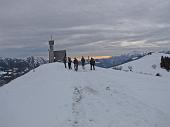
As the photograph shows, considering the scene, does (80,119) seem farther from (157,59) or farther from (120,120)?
(157,59)

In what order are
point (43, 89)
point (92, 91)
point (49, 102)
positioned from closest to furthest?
point (49, 102)
point (92, 91)
point (43, 89)

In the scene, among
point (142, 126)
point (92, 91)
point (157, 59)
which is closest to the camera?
point (142, 126)

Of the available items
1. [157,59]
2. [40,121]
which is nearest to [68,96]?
[40,121]

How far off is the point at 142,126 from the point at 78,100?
5.86 meters

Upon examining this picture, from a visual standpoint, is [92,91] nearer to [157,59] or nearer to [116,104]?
[116,104]

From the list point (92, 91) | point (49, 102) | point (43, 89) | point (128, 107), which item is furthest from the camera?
point (43, 89)

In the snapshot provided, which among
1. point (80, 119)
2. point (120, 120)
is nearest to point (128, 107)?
point (120, 120)

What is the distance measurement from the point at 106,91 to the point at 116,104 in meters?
4.28

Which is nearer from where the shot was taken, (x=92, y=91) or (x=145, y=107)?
(x=145, y=107)

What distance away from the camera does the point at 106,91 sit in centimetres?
2541

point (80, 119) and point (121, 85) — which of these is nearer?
point (80, 119)

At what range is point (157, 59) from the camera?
127312mm

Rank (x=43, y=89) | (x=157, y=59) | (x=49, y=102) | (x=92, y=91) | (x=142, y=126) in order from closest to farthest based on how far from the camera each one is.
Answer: (x=142, y=126), (x=49, y=102), (x=92, y=91), (x=43, y=89), (x=157, y=59)

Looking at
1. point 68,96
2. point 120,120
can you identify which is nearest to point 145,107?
point 120,120
